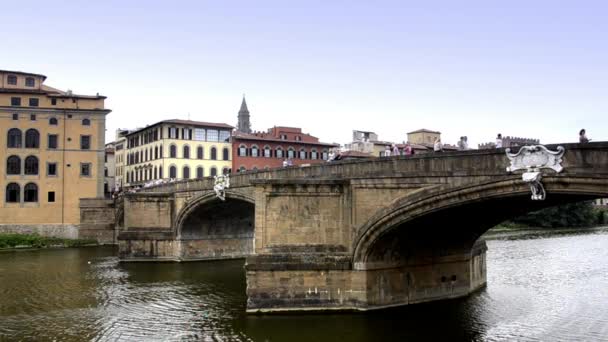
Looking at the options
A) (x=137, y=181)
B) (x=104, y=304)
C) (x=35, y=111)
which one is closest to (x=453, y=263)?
(x=104, y=304)

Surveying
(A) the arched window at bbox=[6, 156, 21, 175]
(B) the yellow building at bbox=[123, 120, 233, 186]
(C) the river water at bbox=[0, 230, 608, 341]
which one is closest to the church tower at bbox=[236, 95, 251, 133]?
(B) the yellow building at bbox=[123, 120, 233, 186]

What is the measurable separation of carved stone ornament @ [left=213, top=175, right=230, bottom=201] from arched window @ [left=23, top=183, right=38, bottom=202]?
1144 inches

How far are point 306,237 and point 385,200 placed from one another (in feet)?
12.4

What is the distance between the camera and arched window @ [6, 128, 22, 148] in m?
57.2

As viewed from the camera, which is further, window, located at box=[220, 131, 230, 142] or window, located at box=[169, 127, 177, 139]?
window, located at box=[220, 131, 230, 142]

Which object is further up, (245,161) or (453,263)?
(245,161)

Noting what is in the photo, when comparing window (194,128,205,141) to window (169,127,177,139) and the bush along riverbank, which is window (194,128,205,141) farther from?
the bush along riverbank

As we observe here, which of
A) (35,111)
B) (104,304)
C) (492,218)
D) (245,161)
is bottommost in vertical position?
(104,304)

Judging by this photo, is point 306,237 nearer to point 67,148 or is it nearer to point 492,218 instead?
point 492,218

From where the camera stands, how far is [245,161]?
219ft

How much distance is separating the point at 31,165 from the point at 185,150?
1549 centimetres

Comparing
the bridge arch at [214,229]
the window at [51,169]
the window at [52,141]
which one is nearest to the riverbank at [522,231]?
the bridge arch at [214,229]

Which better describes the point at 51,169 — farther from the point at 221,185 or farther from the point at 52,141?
the point at 221,185

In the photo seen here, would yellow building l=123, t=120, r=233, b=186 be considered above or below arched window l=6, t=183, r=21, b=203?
above
